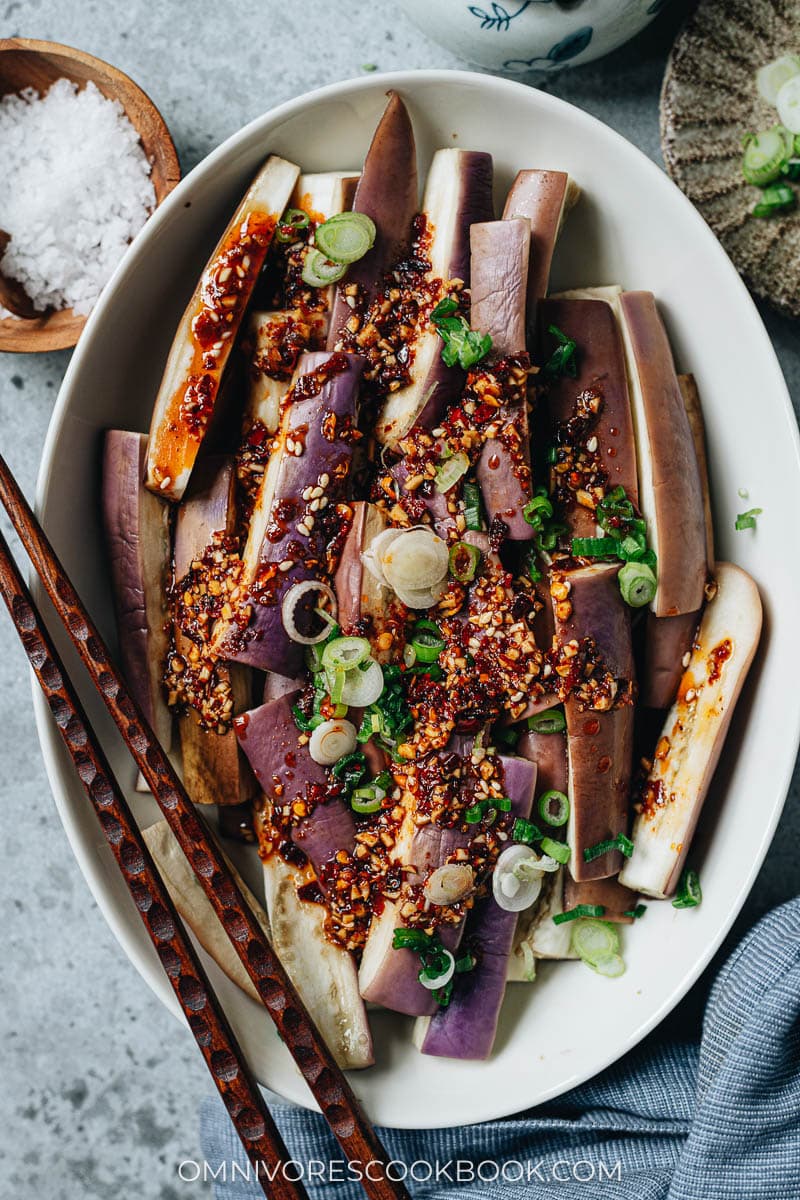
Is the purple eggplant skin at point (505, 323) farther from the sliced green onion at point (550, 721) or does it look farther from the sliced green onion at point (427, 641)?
the sliced green onion at point (550, 721)

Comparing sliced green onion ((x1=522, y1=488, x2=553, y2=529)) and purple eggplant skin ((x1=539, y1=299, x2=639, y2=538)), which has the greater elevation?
purple eggplant skin ((x1=539, y1=299, x2=639, y2=538))

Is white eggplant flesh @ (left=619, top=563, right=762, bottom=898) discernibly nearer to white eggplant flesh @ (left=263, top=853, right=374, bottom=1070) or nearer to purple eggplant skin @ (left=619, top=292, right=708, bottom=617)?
purple eggplant skin @ (left=619, top=292, right=708, bottom=617)

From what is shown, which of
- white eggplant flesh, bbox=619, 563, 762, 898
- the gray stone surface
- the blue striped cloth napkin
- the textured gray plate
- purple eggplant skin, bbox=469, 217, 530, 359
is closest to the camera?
purple eggplant skin, bbox=469, 217, 530, 359

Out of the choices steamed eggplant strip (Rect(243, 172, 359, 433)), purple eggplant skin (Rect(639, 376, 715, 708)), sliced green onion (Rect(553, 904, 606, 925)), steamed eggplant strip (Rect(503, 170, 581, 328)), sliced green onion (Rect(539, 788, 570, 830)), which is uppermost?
steamed eggplant strip (Rect(503, 170, 581, 328))

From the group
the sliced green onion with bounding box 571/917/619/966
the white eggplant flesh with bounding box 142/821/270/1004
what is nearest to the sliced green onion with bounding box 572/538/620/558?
the sliced green onion with bounding box 571/917/619/966

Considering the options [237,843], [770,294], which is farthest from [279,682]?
[770,294]

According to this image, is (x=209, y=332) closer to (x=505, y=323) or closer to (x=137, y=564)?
(x=137, y=564)

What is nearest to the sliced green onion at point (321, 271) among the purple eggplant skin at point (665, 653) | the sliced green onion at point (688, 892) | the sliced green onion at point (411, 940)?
the purple eggplant skin at point (665, 653)
